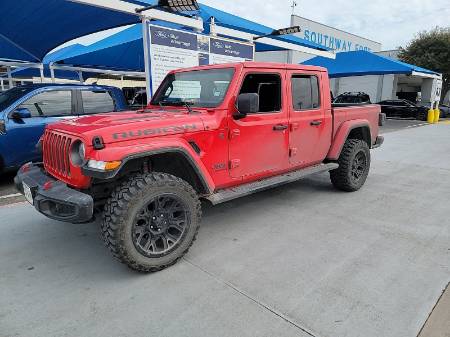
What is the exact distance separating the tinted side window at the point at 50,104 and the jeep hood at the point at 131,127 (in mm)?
2870

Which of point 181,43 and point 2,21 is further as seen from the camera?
point 2,21

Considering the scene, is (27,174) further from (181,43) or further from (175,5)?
(181,43)

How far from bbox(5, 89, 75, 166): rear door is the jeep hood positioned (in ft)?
8.69

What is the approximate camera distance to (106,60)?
14414mm

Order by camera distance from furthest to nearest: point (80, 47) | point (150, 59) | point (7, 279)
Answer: point (80, 47), point (150, 59), point (7, 279)

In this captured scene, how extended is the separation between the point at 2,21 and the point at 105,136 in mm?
8942

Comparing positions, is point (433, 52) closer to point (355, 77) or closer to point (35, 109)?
A: point (355, 77)

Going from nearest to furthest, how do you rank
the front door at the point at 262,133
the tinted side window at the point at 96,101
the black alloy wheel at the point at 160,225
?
1. the black alloy wheel at the point at 160,225
2. the front door at the point at 262,133
3. the tinted side window at the point at 96,101

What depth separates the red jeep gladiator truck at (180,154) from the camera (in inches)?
105

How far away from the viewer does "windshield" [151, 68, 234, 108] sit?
11.6 ft

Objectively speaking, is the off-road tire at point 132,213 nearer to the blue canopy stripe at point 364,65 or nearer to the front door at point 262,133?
the front door at point 262,133

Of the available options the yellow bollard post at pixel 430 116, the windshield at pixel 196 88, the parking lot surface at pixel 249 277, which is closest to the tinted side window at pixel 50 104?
the parking lot surface at pixel 249 277

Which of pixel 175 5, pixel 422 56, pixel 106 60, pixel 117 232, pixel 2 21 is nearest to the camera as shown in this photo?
pixel 117 232

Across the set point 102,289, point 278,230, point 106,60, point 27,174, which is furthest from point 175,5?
point 106,60
